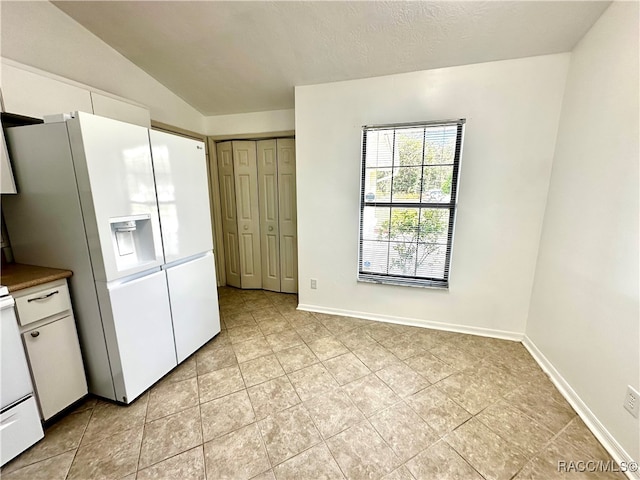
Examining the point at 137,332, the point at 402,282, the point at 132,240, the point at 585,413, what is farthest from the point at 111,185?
the point at 585,413

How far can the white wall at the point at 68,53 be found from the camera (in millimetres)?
1626

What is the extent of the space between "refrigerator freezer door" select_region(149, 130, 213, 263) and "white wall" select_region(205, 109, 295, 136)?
1.28m

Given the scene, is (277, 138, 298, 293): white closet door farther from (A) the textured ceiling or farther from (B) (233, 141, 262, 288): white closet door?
(A) the textured ceiling

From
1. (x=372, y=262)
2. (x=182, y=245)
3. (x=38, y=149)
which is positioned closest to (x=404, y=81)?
(x=372, y=262)

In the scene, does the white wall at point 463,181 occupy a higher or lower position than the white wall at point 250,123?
lower

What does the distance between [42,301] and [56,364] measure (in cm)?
39

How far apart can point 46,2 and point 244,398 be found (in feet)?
9.82

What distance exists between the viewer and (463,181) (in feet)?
7.26

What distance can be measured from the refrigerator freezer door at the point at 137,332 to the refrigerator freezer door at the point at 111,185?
0.12 metres

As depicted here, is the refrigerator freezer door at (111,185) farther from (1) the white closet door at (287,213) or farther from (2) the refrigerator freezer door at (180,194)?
(1) the white closet door at (287,213)

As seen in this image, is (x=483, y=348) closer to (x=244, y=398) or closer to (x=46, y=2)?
(x=244, y=398)

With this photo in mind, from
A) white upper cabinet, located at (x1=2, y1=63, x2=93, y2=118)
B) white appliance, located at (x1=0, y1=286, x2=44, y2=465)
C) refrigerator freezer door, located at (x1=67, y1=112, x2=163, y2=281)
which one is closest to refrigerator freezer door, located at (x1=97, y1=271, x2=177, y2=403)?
refrigerator freezer door, located at (x1=67, y1=112, x2=163, y2=281)

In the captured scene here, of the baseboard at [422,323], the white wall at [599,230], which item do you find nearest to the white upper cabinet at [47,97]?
the baseboard at [422,323]

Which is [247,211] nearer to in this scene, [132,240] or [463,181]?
[132,240]
